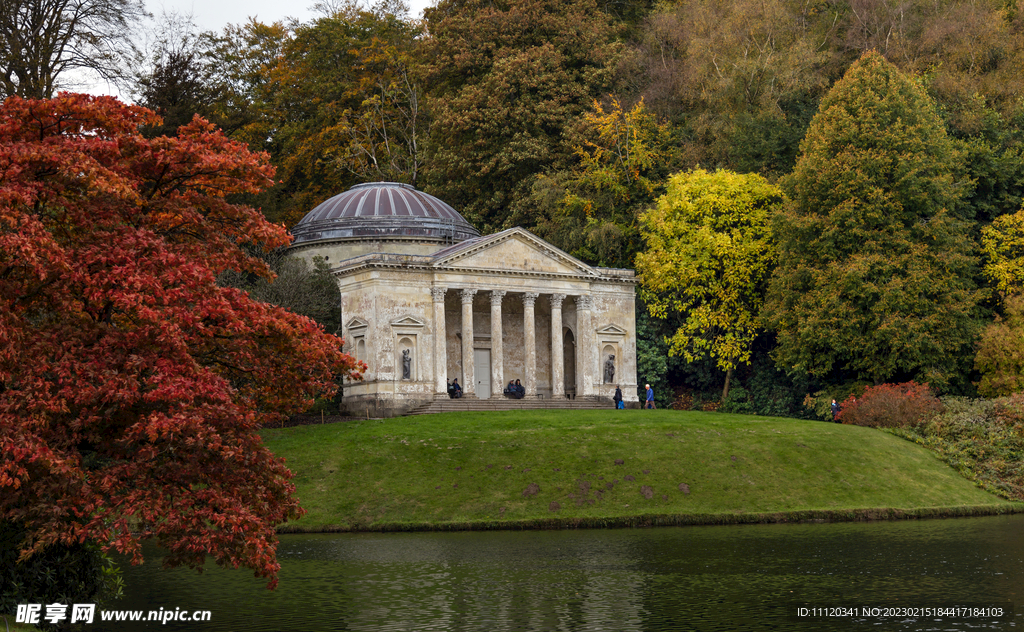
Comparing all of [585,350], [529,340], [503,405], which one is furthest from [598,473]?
[585,350]

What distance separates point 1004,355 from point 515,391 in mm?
22199

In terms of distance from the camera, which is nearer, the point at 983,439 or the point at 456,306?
the point at 983,439

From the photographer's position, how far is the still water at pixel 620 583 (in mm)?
16234

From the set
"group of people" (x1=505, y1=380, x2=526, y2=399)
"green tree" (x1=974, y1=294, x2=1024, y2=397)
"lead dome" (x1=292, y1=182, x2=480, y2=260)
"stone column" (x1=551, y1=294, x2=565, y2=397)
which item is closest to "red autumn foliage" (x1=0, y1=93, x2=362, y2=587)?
"group of people" (x1=505, y1=380, x2=526, y2=399)

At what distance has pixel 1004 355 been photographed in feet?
153

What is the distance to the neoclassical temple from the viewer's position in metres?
52.1

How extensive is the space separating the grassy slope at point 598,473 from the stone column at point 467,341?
1173 centimetres

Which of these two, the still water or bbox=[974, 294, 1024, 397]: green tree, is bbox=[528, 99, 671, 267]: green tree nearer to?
bbox=[974, 294, 1024, 397]: green tree

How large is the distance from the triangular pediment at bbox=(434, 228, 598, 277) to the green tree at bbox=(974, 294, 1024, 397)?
63.2ft

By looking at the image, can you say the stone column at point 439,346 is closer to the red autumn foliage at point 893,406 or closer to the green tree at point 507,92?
the green tree at point 507,92

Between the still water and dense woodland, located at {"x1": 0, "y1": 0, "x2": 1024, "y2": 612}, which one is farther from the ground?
dense woodland, located at {"x1": 0, "y1": 0, "x2": 1024, "y2": 612}

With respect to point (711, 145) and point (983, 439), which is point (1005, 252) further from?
point (711, 145)

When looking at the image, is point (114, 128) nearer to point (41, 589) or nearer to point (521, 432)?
point (41, 589)

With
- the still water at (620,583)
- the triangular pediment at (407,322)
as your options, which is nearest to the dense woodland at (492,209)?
the still water at (620,583)
